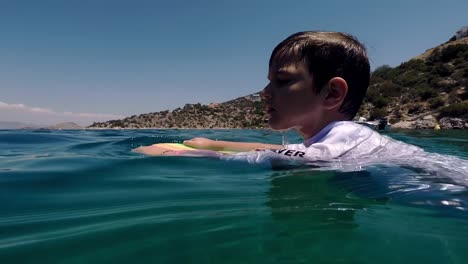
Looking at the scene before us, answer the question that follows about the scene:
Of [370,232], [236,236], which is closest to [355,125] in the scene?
[370,232]

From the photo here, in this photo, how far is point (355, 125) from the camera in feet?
7.71

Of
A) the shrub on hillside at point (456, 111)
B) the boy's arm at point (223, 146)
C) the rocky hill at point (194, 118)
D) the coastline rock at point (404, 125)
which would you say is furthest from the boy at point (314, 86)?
the rocky hill at point (194, 118)

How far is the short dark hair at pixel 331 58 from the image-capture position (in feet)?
8.66

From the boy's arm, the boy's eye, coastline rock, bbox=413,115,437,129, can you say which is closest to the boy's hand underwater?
the boy's arm

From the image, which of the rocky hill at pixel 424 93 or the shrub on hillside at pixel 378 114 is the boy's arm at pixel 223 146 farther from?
the shrub on hillside at pixel 378 114

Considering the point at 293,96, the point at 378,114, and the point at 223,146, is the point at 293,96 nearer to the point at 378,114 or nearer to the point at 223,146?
the point at 223,146

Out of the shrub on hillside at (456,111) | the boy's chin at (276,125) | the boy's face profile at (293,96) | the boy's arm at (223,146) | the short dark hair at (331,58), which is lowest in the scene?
the boy's arm at (223,146)

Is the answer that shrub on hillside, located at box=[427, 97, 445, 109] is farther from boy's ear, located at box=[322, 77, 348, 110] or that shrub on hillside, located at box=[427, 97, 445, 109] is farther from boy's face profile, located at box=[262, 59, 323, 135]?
boy's face profile, located at box=[262, 59, 323, 135]

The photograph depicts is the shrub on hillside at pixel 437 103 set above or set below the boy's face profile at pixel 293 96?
above

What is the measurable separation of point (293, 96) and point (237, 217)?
4.85ft

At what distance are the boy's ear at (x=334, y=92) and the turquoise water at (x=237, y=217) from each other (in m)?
0.67

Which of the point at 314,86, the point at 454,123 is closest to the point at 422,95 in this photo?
the point at 454,123

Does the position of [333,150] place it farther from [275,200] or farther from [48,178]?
[48,178]

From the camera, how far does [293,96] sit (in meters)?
2.62
